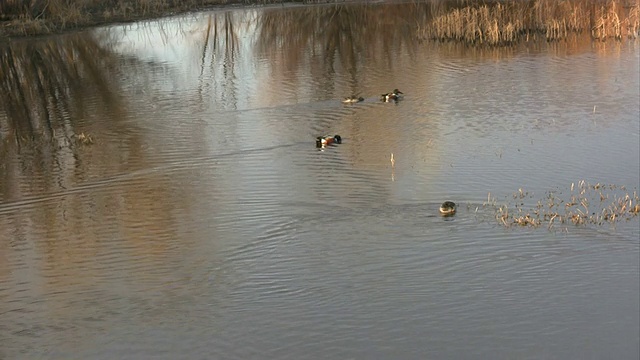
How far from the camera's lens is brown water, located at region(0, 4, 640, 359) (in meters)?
8.39

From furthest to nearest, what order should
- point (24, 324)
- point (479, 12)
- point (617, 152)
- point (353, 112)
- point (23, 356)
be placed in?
1. point (479, 12)
2. point (353, 112)
3. point (617, 152)
4. point (24, 324)
5. point (23, 356)

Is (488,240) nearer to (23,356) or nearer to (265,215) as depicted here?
(265,215)

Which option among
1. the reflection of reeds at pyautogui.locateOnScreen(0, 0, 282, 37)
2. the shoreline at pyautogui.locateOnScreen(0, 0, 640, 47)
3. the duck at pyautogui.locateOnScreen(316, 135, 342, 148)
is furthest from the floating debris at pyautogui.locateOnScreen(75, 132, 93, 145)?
the reflection of reeds at pyautogui.locateOnScreen(0, 0, 282, 37)

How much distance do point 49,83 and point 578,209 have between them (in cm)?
1561

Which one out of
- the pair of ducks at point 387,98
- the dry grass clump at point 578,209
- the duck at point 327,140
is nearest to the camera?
the dry grass clump at point 578,209

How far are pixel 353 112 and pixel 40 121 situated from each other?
20.2 feet

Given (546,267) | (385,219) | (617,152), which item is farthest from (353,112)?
(546,267)

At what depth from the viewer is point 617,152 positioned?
13508 mm

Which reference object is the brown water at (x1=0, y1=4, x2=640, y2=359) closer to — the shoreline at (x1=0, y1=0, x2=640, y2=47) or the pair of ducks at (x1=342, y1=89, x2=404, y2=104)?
the pair of ducks at (x1=342, y1=89, x2=404, y2=104)

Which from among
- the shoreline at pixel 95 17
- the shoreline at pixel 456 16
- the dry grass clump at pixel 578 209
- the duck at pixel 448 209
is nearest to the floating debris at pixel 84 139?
the duck at pixel 448 209

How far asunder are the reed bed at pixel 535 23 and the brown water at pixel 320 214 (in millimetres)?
2003

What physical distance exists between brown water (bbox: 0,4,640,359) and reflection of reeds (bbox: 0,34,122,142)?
4.9 inches

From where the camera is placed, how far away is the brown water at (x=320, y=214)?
8391 mm

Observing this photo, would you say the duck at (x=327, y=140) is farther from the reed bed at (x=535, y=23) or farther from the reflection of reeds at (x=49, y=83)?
the reed bed at (x=535, y=23)
